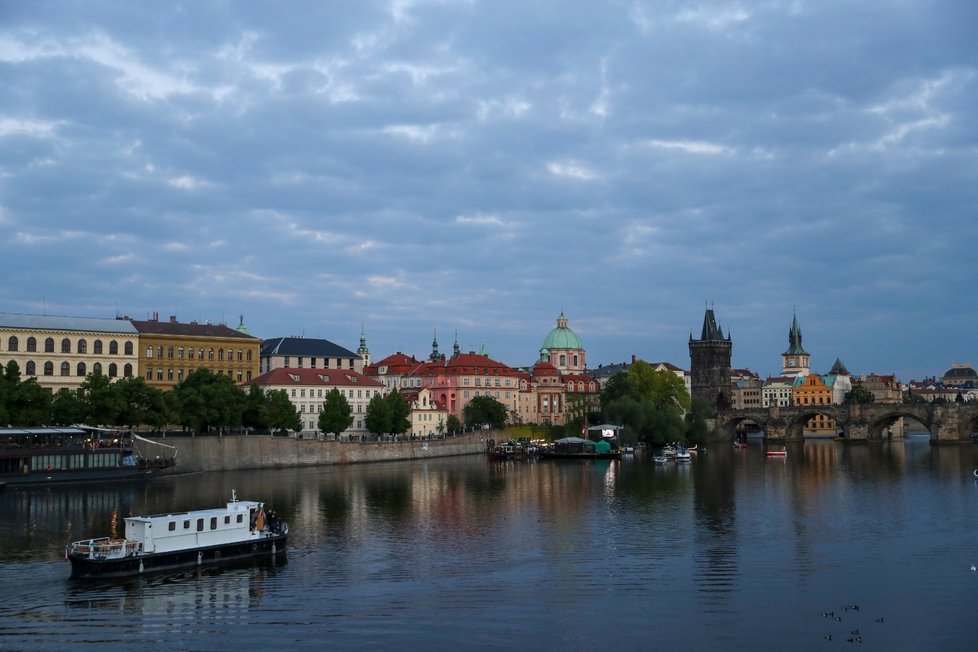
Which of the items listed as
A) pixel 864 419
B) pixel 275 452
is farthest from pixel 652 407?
pixel 275 452

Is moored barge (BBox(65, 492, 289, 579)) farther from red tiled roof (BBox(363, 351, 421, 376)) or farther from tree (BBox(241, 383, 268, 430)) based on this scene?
red tiled roof (BBox(363, 351, 421, 376))

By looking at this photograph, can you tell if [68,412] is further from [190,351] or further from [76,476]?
[190,351]

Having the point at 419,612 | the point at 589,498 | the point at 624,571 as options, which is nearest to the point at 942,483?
the point at 589,498

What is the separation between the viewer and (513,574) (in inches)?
1652

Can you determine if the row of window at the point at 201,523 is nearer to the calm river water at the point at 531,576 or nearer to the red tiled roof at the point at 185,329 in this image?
the calm river water at the point at 531,576

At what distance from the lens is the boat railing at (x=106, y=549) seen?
133 feet

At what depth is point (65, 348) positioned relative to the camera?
113438 mm

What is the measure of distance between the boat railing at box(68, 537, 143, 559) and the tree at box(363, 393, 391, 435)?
83.3 metres

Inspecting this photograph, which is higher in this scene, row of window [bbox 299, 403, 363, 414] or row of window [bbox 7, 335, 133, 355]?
row of window [bbox 7, 335, 133, 355]

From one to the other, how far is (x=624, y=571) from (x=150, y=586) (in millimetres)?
19976

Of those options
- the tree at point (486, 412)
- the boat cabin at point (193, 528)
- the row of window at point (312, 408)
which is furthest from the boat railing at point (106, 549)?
the tree at point (486, 412)

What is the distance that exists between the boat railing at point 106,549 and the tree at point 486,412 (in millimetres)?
107931

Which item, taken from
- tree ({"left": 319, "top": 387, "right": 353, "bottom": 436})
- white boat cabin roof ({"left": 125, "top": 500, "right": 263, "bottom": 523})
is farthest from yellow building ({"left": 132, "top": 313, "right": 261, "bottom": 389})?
white boat cabin roof ({"left": 125, "top": 500, "right": 263, "bottom": 523})

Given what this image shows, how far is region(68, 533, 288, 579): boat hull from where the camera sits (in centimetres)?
4047
